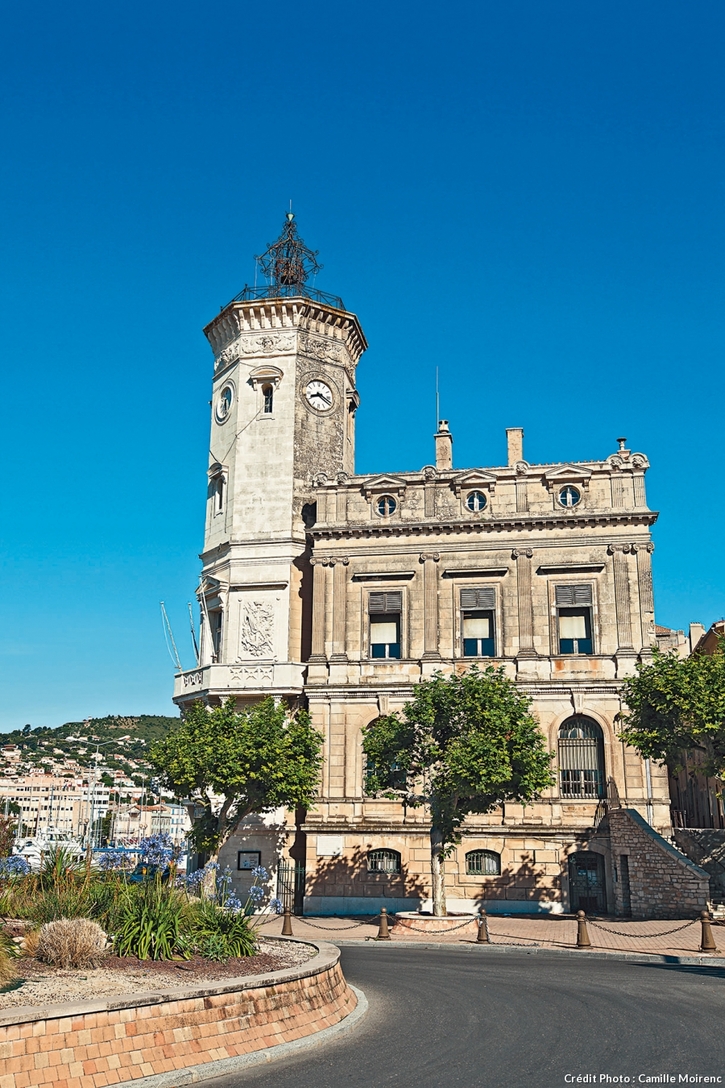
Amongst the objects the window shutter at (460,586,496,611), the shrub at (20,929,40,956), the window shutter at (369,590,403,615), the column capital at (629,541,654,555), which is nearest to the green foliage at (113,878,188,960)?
the shrub at (20,929,40,956)

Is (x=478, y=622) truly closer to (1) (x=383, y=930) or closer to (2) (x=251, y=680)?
(2) (x=251, y=680)

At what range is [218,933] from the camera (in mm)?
15664

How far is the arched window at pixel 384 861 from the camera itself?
36.0m

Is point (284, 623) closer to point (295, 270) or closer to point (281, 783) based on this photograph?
point (281, 783)

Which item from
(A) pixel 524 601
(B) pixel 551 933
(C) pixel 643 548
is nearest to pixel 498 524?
(A) pixel 524 601

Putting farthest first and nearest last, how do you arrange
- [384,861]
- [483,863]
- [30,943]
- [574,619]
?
[574,619]
[384,861]
[483,863]
[30,943]

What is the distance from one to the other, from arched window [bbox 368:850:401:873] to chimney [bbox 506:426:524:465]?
16.4 metres

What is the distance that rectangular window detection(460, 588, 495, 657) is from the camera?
125ft

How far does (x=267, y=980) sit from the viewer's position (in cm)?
1299

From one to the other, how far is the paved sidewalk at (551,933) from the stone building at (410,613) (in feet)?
9.68

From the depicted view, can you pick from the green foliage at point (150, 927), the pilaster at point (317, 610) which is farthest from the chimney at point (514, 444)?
the green foliage at point (150, 927)

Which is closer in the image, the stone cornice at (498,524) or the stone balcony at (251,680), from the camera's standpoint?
the stone cornice at (498,524)

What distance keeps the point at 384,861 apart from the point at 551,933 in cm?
934

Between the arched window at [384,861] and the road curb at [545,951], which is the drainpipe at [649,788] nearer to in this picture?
the arched window at [384,861]
